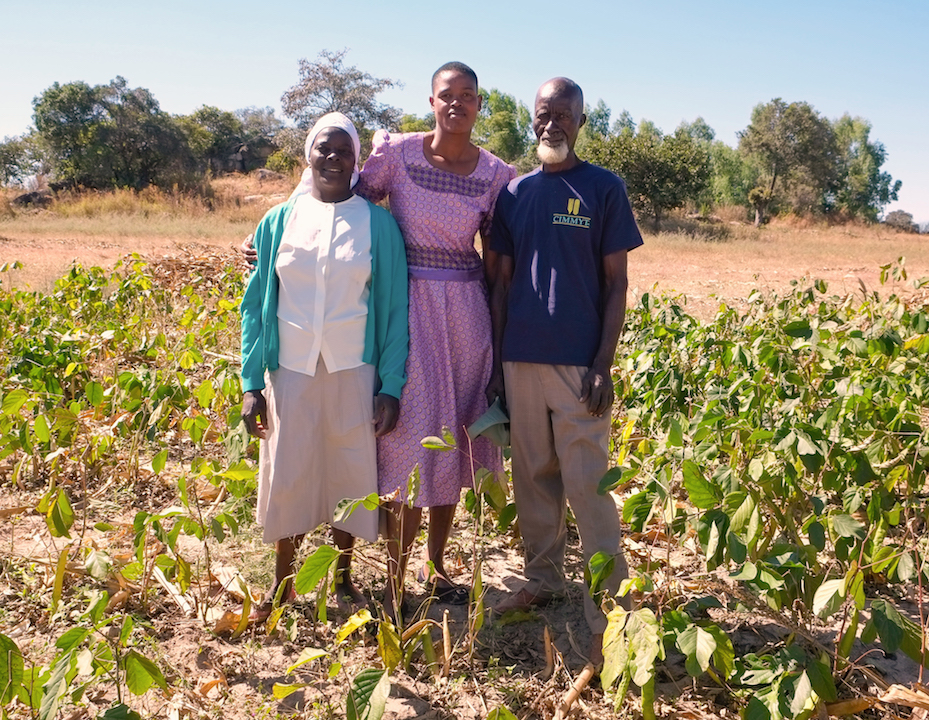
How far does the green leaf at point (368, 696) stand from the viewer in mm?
1477

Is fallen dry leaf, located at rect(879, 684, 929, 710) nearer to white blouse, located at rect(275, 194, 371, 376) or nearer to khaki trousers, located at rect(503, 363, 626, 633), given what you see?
khaki trousers, located at rect(503, 363, 626, 633)

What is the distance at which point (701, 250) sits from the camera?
16750 millimetres

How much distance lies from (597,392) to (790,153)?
35.1 meters

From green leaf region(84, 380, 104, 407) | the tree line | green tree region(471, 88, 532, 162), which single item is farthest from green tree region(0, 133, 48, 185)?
green leaf region(84, 380, 104, 407)

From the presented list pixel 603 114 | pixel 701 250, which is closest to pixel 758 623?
pixel 701 250

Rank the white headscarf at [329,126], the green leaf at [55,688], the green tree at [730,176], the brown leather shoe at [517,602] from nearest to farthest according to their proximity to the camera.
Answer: the green leaf at [55,688]
the white headscarf at [329,126]
the brown leather shoe at [517,602]
the green tree at [730,176]

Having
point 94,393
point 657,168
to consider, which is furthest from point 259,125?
point 94,393

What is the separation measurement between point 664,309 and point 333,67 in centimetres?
2916

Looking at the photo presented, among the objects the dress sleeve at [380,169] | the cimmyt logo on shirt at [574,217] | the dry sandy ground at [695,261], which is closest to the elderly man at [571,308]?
the cimmyt logo on shirt at [574,217]

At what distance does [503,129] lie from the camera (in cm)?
4431

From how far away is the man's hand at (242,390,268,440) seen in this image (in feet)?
7.35

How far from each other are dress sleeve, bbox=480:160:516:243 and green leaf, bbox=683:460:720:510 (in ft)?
3.32

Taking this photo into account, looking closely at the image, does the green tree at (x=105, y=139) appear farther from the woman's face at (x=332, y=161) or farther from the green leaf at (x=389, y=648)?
the green leaf at (x=389, y=648)

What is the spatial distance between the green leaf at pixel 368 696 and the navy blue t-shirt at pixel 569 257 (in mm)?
972
